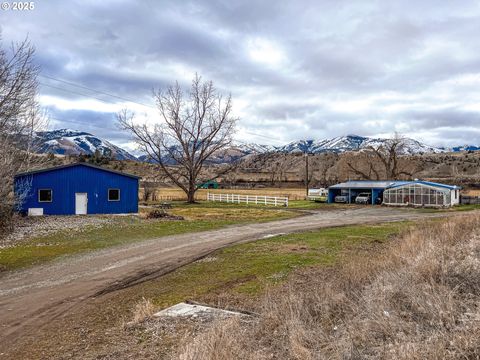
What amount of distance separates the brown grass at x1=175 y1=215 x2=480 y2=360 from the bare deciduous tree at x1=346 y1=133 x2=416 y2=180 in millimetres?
66094

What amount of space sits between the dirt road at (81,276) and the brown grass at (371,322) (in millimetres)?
4504

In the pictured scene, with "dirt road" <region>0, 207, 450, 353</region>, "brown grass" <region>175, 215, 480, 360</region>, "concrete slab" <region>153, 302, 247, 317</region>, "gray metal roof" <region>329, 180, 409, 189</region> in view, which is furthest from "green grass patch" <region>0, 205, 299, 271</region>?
"gray metal roof" <region>329, 180, 409, 189</region>

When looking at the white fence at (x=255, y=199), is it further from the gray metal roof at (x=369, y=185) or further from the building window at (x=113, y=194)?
the building window at (x=113, y=194)

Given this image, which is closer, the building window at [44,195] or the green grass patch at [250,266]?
the green grass patch at [250,266]

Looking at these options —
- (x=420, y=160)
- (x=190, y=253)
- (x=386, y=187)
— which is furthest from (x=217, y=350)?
(x=420, y=160)

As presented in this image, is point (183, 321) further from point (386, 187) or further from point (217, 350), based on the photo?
point (386, 187)

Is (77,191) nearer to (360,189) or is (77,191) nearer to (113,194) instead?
(113,194)

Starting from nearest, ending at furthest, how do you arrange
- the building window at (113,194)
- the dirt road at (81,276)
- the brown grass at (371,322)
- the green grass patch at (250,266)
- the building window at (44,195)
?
the brown grass at (371,322) → the dirt road at (81,276) → the green grass patch at (250,266) → the building window at (44,195) → the building window at (113,194)

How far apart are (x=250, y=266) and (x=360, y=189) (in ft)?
136

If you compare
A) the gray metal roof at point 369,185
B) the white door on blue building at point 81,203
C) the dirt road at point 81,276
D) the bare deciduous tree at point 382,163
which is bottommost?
the dirt road at point 81,276

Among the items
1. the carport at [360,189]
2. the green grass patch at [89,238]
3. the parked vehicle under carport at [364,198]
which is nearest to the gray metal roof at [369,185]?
the carport at [360,189]

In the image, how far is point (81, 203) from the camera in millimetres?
31984

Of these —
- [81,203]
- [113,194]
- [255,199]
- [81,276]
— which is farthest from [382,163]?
[81,276]

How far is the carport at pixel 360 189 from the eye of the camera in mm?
50156
